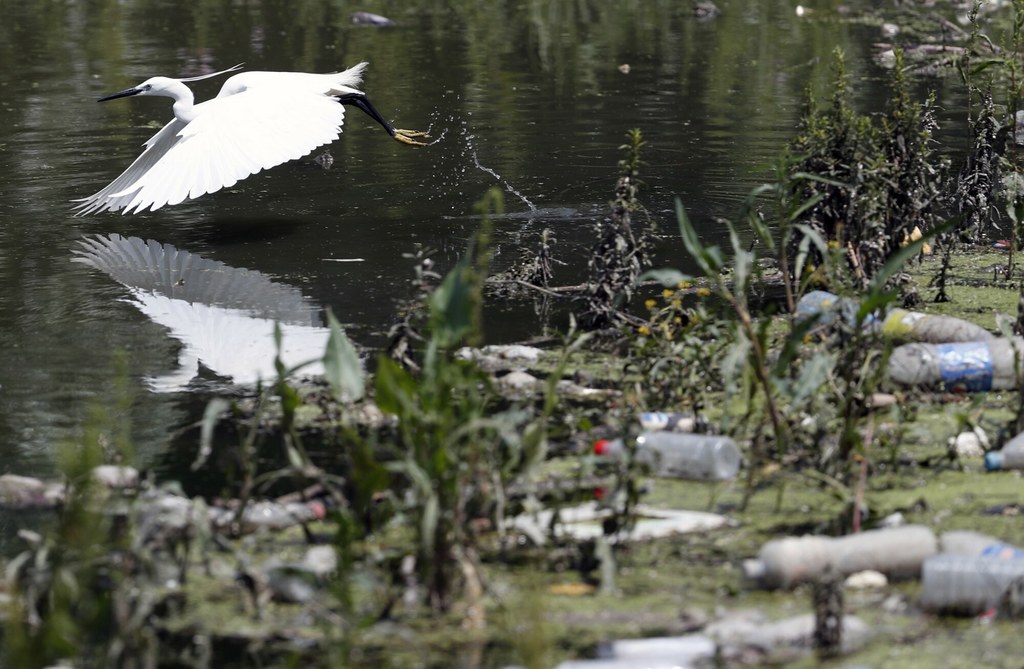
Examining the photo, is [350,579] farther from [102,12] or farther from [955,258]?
[102,12]

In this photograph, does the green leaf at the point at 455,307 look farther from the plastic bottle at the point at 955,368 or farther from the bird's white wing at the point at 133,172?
the bird's white wing at the point at 133,172

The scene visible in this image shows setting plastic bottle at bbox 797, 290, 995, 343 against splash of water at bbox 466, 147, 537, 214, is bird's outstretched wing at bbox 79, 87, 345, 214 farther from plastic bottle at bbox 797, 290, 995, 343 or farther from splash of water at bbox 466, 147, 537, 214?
plastic bottle at bbox 797, 290, 995, 343

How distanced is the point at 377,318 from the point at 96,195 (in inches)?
96.0

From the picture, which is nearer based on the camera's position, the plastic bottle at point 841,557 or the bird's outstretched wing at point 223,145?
the plastic bottle at point 841,557

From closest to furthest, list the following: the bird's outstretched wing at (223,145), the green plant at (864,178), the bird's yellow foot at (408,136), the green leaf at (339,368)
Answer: the green leaf at (339,368)
the green plant at (864,178)
the bird's outstretched wing at (223,145)
the bird's yellow foot at (408,136)

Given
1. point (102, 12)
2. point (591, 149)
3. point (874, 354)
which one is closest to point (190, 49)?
point (102, 12)

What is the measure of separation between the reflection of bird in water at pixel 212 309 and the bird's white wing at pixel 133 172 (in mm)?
253

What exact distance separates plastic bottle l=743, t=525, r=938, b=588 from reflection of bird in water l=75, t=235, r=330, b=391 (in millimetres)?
2034

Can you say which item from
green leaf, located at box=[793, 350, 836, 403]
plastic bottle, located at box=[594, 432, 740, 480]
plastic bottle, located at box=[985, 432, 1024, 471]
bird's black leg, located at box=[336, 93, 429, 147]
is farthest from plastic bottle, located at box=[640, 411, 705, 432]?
bird's black leg, located at box=[336, 93, 429, 147]

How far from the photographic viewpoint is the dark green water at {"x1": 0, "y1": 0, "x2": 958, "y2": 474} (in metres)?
5.81

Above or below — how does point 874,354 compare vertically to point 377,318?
above

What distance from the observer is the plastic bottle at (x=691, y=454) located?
407 centimetres

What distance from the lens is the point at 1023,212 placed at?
241 inches

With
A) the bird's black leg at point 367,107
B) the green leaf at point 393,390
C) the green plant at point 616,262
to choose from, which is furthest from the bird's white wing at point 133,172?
the green leaf at point 393,390
